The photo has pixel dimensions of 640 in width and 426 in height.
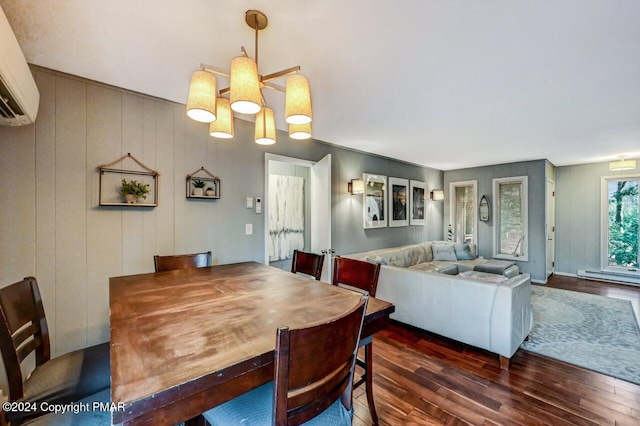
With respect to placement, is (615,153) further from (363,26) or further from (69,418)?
(69,418)

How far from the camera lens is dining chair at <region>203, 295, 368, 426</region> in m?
0.76

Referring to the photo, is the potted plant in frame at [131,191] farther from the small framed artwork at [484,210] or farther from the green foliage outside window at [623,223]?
the green foliage outside window at [623,223]

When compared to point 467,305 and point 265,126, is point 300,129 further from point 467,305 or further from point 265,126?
point 467,305

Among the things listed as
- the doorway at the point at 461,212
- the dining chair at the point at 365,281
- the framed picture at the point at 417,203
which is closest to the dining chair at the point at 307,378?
the dining chair at the point at 365,281

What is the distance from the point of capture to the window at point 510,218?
5637mm

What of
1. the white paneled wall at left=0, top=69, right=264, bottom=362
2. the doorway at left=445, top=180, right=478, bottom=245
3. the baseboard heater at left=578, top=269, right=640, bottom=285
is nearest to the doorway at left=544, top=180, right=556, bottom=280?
the baseboard heater at left=578, top=269, right=640, bottom=285

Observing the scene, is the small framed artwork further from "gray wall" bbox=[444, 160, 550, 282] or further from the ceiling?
the ceiling

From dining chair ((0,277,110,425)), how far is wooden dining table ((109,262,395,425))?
0.32 m

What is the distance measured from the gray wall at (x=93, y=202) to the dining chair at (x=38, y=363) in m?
0.83

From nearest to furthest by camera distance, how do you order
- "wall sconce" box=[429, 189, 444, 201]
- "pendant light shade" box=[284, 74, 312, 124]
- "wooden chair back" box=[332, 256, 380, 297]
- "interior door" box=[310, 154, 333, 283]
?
"pendant light shade" box=[284, 74, 312, 124], "wooden chair back" box=[332, 256, 380, 297], "interior door" box=[310, 154, 333, 283], "wall sconce" box=[429, 189, 444, 201]

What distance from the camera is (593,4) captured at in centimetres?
140

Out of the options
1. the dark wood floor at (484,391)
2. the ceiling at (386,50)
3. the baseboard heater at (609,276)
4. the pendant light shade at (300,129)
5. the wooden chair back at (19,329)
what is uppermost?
the ceiling at (386,50)

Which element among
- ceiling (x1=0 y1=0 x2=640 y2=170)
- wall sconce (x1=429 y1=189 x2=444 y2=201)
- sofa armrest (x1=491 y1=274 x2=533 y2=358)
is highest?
ceiling (x1=0 y1=0 x2=640 y2=170)

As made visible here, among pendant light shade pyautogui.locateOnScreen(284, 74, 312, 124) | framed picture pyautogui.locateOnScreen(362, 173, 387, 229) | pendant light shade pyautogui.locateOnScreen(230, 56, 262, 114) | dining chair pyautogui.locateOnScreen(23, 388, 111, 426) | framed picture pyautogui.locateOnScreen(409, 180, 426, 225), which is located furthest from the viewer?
framed picture pyautogui.locateOnScreen(409, 180, 426, 225)
